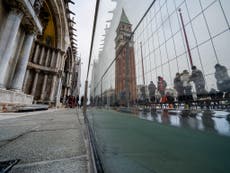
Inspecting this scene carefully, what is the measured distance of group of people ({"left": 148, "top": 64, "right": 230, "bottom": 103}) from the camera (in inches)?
29.4

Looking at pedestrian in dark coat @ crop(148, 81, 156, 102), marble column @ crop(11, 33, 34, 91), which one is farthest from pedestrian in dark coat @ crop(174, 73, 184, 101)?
marble column @ crop(11, 33, 34, 91)

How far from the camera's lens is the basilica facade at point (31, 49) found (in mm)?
3329

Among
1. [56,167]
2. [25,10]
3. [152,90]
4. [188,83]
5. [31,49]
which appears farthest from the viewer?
[31,49]

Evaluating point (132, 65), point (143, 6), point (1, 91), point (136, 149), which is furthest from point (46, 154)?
point (1, 91)

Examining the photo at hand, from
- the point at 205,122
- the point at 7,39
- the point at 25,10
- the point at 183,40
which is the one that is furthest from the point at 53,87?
the point at 205,122

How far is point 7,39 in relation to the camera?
10.7ft

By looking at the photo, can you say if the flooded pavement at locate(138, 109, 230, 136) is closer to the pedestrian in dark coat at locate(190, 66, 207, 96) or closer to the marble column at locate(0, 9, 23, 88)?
the pedestrian in dark coat at locate(190, 66, 207, 96)

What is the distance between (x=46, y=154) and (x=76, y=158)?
13cm

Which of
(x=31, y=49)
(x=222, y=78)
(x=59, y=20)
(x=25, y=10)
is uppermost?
(x=59, y=20)

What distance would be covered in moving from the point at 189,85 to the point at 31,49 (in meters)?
9.04

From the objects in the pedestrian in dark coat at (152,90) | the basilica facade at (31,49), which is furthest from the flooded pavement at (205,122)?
the basilica facade at (31,49)

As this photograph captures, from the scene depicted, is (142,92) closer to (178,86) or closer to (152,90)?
(152,90)

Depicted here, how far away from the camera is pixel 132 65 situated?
1635mm

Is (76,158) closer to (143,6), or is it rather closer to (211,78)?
(211,78)
